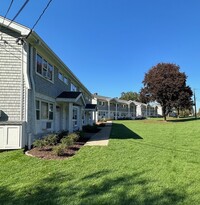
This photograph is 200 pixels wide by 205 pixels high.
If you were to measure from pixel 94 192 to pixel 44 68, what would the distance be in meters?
9.56

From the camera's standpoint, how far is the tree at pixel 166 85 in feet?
135

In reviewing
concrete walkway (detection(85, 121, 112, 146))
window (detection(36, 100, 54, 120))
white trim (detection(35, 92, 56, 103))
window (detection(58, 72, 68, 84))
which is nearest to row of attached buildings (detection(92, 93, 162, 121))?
window (detection(58, 72, 68, 84))

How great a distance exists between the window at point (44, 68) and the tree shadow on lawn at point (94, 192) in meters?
7.69

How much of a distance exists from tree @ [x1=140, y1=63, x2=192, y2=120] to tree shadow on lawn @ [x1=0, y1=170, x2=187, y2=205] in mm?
36993

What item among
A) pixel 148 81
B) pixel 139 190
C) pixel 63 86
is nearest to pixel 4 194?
pixel 139 190

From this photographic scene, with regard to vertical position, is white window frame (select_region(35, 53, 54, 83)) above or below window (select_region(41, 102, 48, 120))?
above

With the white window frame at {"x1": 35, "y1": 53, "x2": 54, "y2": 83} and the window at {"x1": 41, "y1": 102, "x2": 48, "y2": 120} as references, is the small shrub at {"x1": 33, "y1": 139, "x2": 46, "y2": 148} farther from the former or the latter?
the white window frame at {"x1": 35, "y1": 53, "x2": 54, "y2": 83}

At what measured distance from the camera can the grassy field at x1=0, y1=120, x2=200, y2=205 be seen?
192 inches

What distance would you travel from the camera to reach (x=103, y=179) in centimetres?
611

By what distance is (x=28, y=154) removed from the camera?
30.1 ft

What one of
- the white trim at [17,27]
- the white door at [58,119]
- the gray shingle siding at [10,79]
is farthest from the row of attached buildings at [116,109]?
the white trim at [17,27]

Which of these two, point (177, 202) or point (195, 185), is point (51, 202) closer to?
point (177, 202)

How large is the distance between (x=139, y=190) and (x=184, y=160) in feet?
11.7

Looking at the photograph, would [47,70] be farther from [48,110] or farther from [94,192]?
[94,192]
